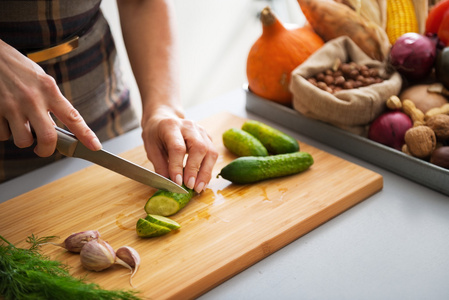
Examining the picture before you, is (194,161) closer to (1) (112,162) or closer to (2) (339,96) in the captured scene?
(1) (112,162)

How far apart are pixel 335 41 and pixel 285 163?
0.58m

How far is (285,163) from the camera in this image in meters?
1.35

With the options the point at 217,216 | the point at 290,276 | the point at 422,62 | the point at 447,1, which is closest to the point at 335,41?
the point at 422,62

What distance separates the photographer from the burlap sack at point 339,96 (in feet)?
4.85

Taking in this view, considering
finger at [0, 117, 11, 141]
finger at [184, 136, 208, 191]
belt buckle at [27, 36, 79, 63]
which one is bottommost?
finger at [184, 136, 208, 191]

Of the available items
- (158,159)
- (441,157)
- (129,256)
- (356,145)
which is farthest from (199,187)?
(441,157)

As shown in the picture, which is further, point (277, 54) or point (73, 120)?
point (277, 54)

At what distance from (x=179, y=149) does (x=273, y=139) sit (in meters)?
0.34

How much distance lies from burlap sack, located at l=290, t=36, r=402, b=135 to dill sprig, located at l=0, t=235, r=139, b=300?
0.87 m

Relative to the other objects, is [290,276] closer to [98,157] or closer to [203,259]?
[203,259]

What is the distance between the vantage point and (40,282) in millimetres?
961

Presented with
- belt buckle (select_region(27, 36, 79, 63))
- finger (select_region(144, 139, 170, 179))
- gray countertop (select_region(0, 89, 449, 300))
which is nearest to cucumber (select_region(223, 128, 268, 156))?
finger (select_region(144, 139, 170, 179))

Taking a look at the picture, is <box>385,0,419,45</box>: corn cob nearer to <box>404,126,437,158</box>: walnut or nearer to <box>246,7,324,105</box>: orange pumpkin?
<box>246,7,324,105</box>: orange pumpkin

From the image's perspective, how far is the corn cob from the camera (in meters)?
1.73
